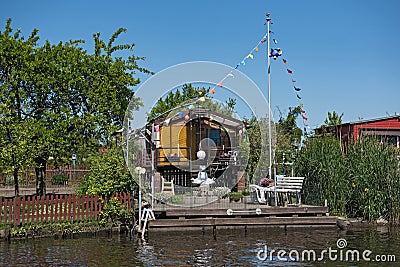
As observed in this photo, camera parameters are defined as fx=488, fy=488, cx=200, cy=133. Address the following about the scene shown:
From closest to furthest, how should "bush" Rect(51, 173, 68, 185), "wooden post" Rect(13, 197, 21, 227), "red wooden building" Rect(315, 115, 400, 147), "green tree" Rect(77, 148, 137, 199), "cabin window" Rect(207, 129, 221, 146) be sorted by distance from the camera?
"wooden post" Rect(13, 197, 21, 227) → "green tree" Rect(77, 148, 137, 199) → "cabin window" Rect(207, 129, 221, 146) → "red wooden building" Rect(315, 115, 400, 147) → "bush" Rect(51, 173, 68, 185)

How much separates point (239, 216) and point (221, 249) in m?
2.84

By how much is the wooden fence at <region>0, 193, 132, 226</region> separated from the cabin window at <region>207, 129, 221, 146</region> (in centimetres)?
828

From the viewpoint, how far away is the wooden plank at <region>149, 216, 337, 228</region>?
13102 millimetres

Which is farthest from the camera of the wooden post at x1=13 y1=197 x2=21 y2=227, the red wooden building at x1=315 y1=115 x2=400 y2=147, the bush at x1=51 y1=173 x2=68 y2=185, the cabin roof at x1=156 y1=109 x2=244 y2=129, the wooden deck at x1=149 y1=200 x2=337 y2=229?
the bush at x1=51 y1=173 x2=68 y2=185

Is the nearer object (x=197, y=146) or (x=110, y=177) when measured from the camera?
(x=110, y=177)

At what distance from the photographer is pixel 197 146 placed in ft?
69.1

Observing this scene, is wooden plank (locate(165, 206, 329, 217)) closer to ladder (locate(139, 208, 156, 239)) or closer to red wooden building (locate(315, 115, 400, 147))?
ladder (locate(139, 208, 156, 239))

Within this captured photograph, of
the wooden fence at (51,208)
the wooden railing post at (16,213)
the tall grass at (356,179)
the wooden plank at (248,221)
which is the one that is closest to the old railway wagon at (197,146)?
the tall grass at (356,179)

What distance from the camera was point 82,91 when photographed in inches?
682

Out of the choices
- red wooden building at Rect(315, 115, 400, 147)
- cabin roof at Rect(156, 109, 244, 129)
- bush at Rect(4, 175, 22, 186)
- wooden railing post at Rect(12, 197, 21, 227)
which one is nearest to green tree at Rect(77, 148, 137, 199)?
wooden railing post at Rect(12, 197, 21, 227)

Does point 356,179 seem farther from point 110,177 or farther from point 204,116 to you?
point 110,177

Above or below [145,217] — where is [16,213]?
above

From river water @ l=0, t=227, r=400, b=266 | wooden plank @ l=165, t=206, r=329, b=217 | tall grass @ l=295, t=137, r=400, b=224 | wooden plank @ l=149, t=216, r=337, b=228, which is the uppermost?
tall grass @ l=295, t=137, r=400, b=224

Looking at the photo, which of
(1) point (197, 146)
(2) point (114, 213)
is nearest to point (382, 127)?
(1) point (197, 146)
